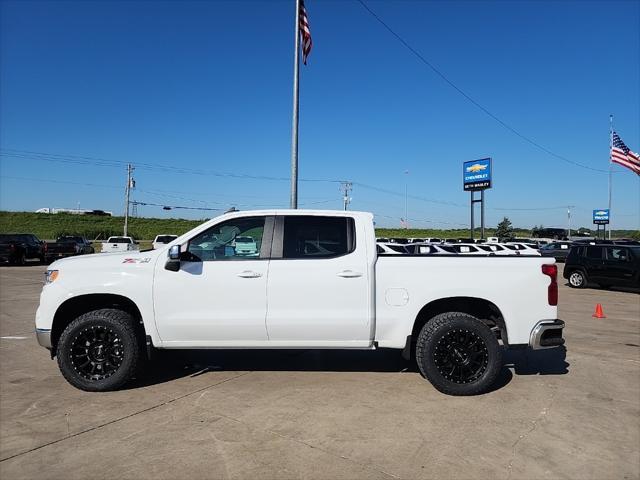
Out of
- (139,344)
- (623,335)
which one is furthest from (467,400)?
(623,335)

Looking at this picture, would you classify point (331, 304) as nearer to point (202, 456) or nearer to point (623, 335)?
point (202, 456)

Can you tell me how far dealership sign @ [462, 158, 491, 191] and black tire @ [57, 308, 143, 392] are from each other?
34.0 metres

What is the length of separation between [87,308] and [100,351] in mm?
566

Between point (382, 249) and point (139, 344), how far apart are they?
3.22m

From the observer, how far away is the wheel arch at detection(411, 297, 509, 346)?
16.5 feet

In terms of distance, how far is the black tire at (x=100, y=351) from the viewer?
4.84 meters

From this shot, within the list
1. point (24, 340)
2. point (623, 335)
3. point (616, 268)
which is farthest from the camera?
point (616, 268)

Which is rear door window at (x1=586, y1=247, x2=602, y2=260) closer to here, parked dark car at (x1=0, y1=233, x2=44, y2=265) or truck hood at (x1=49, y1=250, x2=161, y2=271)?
truck hood at (x1=49, y1=250, x2=161, y2=271)

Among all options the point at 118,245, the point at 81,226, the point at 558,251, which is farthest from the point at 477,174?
the point at 81,226

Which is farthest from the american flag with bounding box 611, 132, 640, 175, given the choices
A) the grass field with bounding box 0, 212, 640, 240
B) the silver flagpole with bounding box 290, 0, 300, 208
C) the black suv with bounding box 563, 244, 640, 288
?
the grass field with bounding box 0, 212, 640, 240

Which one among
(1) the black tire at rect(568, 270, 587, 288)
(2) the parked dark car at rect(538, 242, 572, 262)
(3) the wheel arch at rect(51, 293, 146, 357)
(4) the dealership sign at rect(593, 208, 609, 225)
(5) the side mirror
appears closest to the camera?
(5) the side mirror

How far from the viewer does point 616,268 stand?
15.7 meters

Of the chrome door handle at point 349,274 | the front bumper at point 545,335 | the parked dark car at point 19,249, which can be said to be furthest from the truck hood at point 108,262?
the parked dark car at point 19,249

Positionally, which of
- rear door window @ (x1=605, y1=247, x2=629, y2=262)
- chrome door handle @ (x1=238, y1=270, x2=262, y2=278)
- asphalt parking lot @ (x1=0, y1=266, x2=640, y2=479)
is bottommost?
asphalt parking lot @ (x1=0, y1=266, x2=640, y2=479)
